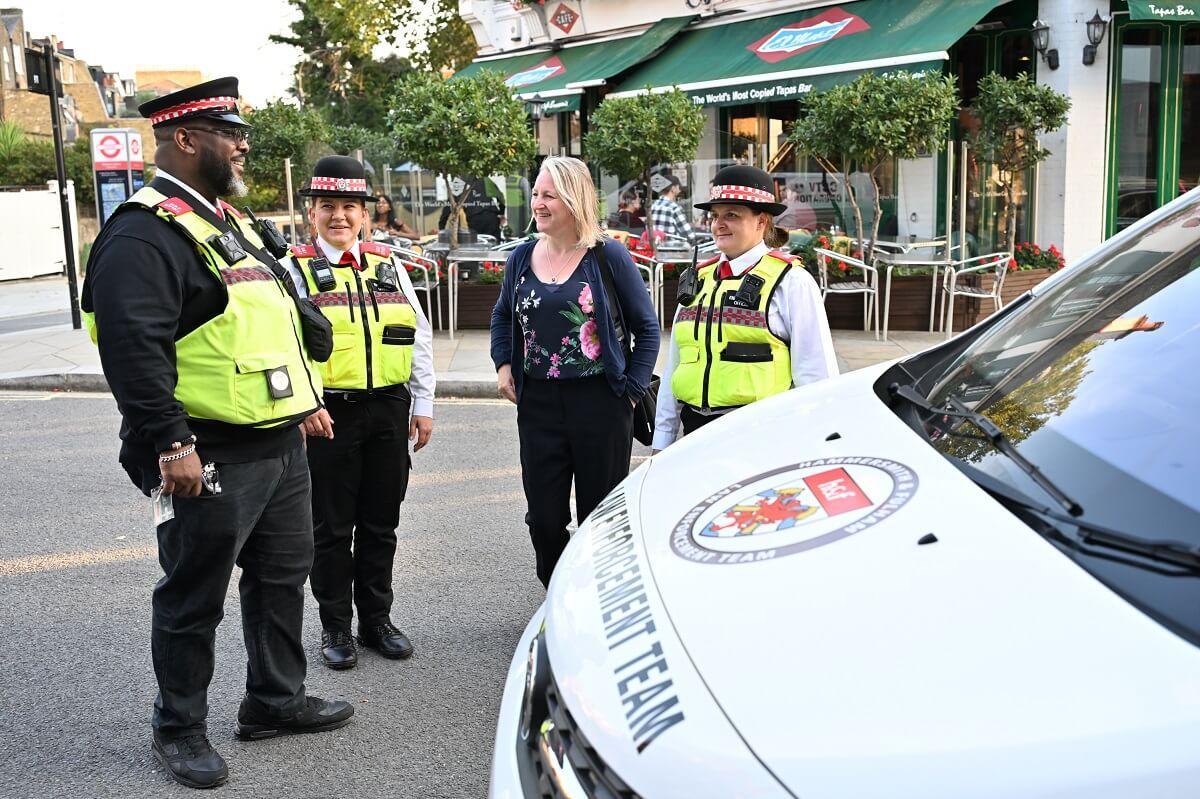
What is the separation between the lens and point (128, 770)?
361 centimetres

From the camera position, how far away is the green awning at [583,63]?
1828 cm

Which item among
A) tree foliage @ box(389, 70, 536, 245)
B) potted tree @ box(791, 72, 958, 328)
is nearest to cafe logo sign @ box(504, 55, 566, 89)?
tree foliage @ box(389, 70, 536, 245)

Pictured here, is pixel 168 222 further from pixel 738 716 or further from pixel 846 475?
pixel 738 716

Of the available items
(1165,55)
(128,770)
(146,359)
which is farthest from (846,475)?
(1165,55)

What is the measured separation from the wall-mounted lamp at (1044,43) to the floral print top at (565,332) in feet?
37.4

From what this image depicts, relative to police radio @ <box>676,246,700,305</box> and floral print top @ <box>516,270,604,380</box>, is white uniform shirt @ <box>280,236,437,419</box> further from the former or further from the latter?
police radio @ <box>676,246,700,305</box>

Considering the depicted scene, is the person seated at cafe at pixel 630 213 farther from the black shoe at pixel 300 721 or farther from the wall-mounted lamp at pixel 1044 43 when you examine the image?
the black shoe at pixel 300 721

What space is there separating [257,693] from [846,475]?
2.34 meters

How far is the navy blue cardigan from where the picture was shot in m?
4.14

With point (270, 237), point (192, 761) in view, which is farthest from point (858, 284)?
point (192, 761)

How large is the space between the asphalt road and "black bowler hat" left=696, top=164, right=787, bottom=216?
74.2 inches

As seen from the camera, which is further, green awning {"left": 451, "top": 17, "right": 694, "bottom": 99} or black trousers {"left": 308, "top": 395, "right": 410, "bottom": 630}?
green awning {"left": 451, "top": 17, "right": 694, "bottom": 99}

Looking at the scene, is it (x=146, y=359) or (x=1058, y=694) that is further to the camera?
(x=146, y=359)

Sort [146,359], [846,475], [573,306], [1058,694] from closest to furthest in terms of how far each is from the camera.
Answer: [1058,694]
[846,475]
[146,359]
[573,306]
